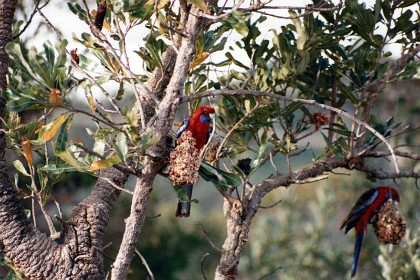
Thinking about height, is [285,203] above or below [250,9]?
below

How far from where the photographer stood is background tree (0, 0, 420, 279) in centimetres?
146

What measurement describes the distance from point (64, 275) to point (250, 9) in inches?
34.0

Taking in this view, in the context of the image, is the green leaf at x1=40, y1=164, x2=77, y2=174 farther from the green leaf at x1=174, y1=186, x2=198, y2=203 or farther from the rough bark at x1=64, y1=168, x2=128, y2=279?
the green leaf at x1=174, y1=186, x2=198, y2=203

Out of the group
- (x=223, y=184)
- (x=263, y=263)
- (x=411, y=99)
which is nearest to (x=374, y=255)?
(x=263, y=263)

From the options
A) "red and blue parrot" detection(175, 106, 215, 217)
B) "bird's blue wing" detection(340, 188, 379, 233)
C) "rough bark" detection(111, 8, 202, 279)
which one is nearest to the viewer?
"rough bark" detection(111, 8, 202, 279)

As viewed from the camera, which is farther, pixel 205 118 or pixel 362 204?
pixel 362 204

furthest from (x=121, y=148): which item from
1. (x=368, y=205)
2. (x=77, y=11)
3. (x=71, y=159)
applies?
(x=368, y=205)

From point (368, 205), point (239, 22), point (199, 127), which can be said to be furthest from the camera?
point (368, 205)

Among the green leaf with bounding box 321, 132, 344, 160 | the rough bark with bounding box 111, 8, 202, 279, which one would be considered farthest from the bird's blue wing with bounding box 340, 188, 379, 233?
the rough bark with bounding box 111, 8, 202, 279

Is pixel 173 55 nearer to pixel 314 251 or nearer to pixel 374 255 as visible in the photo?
pixel 314 251

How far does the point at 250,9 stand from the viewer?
1534 millimetres

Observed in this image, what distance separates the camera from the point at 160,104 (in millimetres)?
→ 1488

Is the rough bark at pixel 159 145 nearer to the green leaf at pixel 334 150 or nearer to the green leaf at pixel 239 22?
the green leaf at pixel 239 22

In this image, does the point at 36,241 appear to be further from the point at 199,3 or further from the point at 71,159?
the point at 199,3
